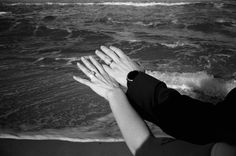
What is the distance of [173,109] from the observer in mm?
1232

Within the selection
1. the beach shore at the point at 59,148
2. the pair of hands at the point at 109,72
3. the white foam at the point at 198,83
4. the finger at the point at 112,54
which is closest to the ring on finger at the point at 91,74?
the pair of hands at the point at 109,72

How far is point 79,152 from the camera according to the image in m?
2.95

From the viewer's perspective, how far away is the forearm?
108cm

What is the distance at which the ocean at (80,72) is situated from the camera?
3.75 m

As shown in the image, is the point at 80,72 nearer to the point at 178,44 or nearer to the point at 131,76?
the point at 178,44

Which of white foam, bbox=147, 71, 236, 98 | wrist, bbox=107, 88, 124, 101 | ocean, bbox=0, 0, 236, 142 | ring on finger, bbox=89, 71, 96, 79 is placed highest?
ring on finger, bbox=89, 71, 96, 79

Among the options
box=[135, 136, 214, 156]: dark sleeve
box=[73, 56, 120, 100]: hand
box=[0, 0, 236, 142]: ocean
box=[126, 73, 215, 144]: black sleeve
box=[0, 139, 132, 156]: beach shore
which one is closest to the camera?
box=[135, 136, 214, 156]: dark sleeve

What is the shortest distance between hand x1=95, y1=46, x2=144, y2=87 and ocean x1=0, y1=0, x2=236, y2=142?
76.4 inches

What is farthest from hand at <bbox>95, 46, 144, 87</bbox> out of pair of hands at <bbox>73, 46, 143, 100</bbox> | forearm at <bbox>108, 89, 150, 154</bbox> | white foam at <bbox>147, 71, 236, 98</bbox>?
white foam at <bbox>147, 71, 236, 98</bbox>

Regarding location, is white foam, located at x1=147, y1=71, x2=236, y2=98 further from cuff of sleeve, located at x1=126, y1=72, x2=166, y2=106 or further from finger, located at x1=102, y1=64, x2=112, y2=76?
cuff of sleeve, located at x1=126, y1=72, x2=166, y2=106

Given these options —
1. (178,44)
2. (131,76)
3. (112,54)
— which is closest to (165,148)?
(131,76)

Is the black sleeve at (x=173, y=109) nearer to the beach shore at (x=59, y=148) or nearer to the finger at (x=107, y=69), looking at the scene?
the finger at (x=107, y=69)

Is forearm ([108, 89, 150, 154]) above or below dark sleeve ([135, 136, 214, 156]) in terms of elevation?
above

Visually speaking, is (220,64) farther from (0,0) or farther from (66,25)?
(0,0)
